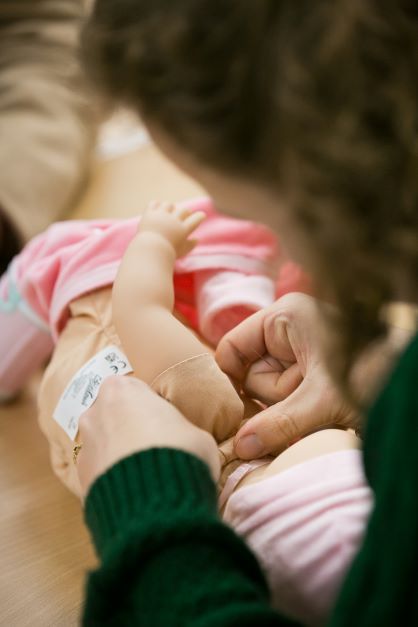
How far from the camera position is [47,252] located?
31.3 inches

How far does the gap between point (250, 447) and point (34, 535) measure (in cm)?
27

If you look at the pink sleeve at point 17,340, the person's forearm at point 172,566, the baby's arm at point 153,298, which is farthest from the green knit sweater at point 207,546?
the pink sleeve at point 17,340

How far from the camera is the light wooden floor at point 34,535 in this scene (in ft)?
1.98

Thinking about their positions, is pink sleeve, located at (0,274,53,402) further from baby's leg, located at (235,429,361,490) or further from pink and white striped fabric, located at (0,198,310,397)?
baby's leg, located at (235,429,361,490)

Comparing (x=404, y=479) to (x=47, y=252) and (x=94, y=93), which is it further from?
(x=47, y=252)

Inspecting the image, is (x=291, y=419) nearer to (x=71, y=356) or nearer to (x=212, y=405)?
(x=212, y=405)

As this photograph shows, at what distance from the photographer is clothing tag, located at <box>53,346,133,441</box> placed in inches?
24.3

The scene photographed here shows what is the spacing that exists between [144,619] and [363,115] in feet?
0.95

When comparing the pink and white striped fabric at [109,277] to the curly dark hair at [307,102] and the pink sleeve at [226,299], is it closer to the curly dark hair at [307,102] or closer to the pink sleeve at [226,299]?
the pink sleeve at [226,299]

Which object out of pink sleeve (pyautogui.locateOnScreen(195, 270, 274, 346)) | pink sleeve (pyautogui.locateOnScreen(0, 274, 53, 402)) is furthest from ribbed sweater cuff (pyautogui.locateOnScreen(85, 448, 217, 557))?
pink sleeve (pyautogui.locateOnScreen(0, 274, 53, 402))

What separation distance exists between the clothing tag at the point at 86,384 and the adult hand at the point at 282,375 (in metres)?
0.09

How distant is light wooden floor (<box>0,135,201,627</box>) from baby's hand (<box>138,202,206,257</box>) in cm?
27

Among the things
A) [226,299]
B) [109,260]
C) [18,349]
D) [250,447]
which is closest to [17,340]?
[18,349]

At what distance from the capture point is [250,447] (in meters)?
0.54
